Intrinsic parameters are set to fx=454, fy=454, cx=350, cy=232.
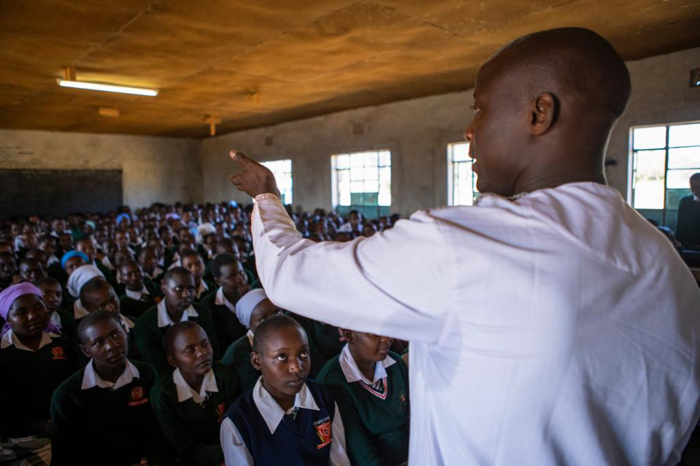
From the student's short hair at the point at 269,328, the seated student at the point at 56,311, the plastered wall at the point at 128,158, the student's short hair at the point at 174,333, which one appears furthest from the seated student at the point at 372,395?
the plastered wall at the point at 128,158

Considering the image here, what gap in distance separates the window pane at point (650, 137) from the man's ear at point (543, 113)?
695 centimetres

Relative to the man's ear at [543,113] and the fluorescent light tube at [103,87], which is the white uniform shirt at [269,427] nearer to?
the man's ear at [543,113]

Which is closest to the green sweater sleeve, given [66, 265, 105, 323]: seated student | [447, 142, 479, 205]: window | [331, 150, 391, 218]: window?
[66, 265, 105, 323]: seated student

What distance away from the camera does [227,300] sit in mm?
3904

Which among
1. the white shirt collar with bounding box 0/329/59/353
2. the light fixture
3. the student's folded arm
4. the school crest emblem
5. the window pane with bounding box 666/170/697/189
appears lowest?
the student's folded arm

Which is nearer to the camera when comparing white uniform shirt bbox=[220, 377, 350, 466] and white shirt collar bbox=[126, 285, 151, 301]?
white uniform shirt bbox=[220, 377, 350, 466]

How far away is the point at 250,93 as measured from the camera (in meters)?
8.18

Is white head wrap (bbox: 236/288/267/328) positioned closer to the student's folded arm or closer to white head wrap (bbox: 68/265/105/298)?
the student's folded arm

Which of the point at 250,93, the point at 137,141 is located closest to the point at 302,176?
the point at 250,93

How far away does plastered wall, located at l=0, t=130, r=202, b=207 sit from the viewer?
12992 mm

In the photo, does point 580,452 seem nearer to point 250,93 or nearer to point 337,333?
point 337,333

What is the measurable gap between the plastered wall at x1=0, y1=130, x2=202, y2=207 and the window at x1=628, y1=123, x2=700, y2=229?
13596mm

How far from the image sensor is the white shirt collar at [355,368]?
7.27 feet

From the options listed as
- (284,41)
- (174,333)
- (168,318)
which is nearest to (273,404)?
(174,333)
